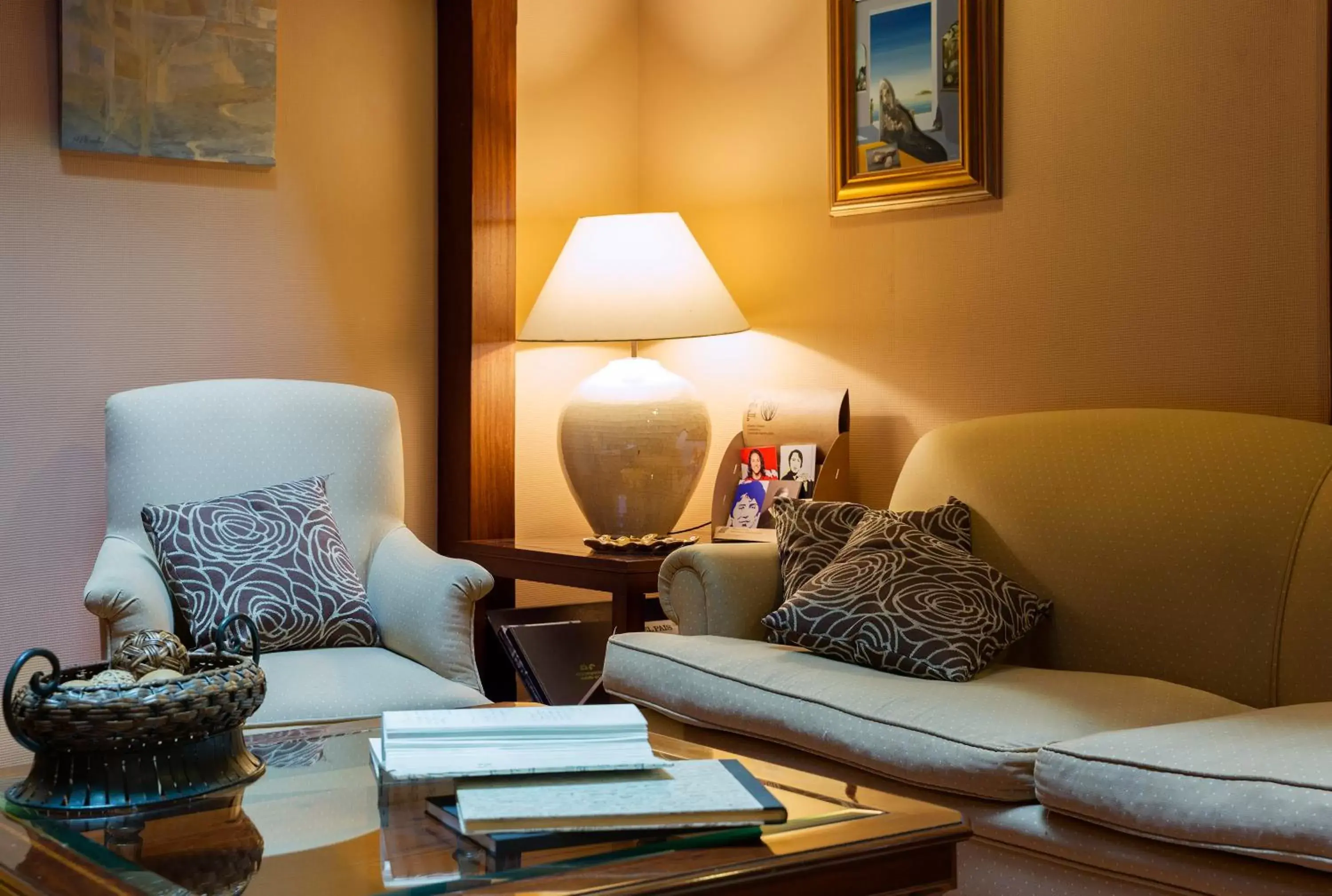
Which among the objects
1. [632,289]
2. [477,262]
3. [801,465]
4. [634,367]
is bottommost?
[801,465]

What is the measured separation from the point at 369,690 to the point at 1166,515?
1501 mm

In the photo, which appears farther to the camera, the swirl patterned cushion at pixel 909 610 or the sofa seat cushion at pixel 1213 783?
the swirl patterned cushion at pixel 909 610

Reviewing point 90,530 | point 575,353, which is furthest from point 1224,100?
point 90,530

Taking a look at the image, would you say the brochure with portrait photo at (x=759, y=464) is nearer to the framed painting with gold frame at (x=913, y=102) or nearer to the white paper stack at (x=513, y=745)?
the framed painting with gold frame at (x=913, y=102)

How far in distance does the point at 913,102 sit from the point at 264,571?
1.88 m

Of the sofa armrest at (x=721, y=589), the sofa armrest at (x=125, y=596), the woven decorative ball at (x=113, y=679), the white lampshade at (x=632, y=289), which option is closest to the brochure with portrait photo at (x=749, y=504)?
the white lampshade at (x=632, y=289)

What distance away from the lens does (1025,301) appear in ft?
10.4

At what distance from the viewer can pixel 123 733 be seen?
1.50m

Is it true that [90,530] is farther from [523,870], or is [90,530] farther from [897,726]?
[523,870]

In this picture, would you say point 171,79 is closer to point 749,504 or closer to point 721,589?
point 749,504

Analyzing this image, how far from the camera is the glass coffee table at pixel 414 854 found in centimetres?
130

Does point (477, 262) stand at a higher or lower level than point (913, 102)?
lower

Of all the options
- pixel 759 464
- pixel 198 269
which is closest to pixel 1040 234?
pixel 759 464

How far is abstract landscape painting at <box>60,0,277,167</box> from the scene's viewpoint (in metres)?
3.28
